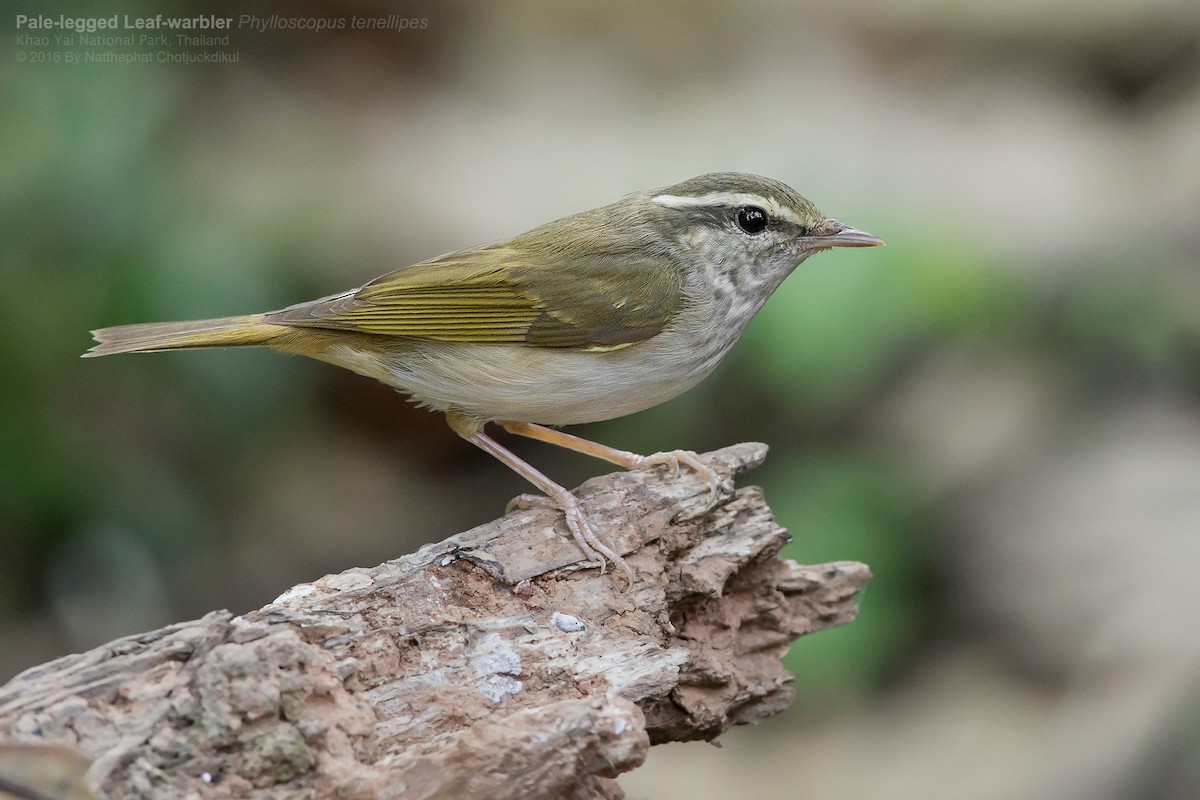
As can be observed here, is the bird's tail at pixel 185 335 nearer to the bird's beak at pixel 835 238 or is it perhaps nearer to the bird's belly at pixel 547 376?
the bird's belly at pixel 547 376

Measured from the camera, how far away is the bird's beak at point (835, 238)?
4.26 m

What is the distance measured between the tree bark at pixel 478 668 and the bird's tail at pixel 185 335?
3.99 ft

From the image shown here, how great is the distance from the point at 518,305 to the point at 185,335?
1.22 meters

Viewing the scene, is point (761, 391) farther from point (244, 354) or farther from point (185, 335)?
point (185, 335)

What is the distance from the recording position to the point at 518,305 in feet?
13.5

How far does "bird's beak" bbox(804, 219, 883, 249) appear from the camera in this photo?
4258mm

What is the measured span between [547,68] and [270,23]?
7.08 ft

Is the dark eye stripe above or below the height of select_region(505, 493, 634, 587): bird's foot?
above

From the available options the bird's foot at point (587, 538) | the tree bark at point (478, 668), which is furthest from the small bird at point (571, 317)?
the tree bark at point (478, 668)

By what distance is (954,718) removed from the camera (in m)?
5.85

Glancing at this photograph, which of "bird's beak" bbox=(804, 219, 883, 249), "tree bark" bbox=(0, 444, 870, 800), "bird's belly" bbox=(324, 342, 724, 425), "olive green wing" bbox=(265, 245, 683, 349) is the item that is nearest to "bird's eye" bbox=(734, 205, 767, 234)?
"bird's beak" bbox=(804, 219, 883, 249)

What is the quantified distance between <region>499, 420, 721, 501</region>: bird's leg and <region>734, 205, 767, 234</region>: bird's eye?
89cm

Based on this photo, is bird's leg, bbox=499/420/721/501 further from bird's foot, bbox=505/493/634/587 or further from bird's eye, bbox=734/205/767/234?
bird's eye, bbox=734/205/767/234

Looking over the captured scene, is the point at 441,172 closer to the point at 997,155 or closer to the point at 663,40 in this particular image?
the point at 663,40
